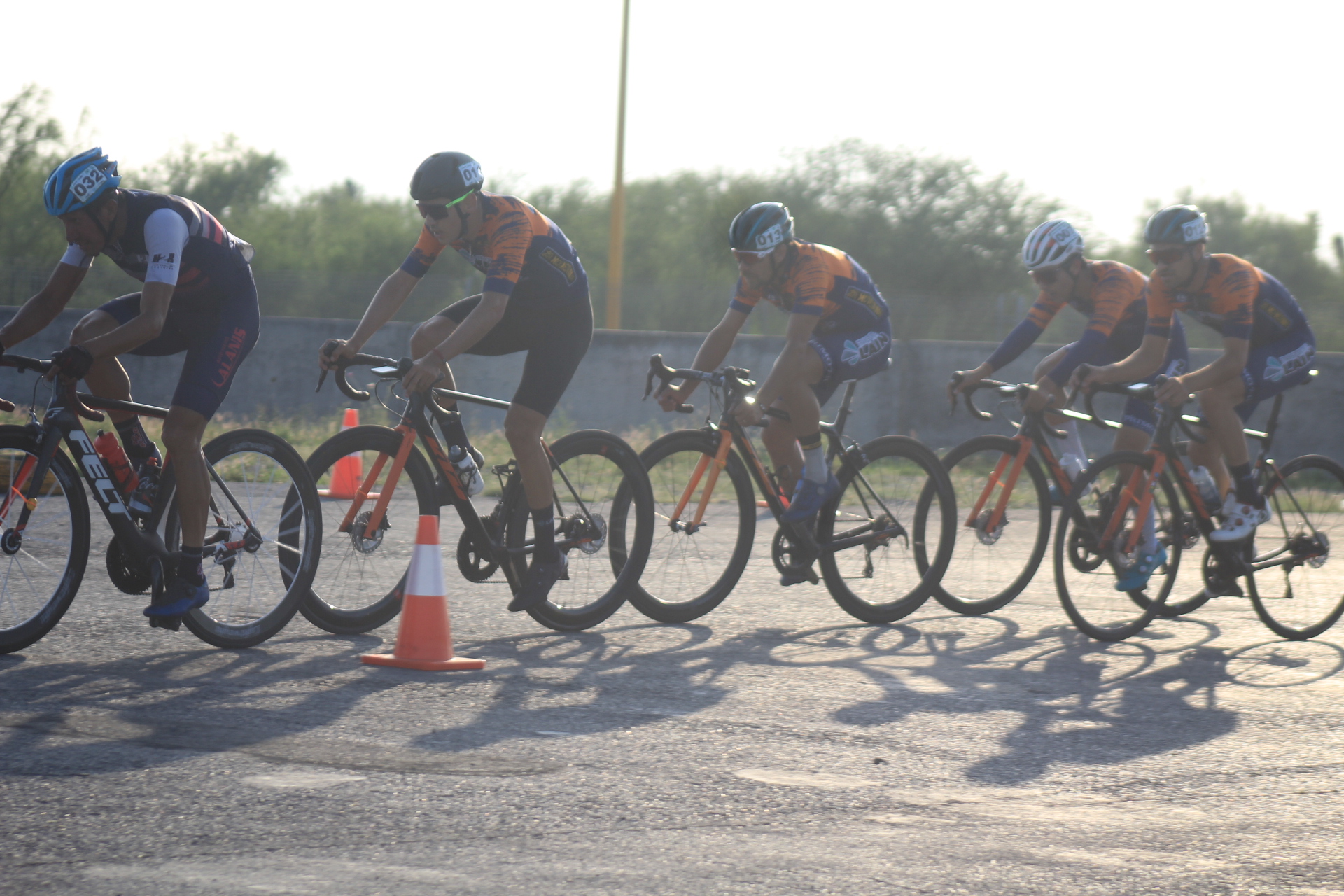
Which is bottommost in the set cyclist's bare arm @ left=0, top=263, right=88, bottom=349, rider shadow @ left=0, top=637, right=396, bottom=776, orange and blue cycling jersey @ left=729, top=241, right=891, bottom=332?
rider shadow @ left=0, top=637, right=396, bottom=776

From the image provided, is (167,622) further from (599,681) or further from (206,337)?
(599,681)

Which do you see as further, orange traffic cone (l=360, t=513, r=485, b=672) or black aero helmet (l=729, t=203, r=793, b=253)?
black aero helmet (l=729, t=203, r=793, b=253)

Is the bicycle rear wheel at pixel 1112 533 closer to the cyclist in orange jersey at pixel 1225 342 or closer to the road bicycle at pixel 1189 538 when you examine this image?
the road bicycle at pixel 1189 538

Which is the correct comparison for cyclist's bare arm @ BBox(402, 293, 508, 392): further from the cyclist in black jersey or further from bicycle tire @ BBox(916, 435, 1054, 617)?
bicycle tire @ BBox(916, 435, 1054, 617)

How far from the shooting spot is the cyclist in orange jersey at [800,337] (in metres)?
6.76

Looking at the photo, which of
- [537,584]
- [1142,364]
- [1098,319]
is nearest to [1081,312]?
[1098,319]

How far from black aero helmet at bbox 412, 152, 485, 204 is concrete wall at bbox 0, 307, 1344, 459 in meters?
9.99

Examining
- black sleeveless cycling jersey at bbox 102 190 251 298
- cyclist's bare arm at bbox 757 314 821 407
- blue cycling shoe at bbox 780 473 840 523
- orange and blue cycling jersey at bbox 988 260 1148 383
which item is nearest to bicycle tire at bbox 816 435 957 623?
blue cycling shoe at bbox 780 473 840 523

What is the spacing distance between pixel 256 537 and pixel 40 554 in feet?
2.72

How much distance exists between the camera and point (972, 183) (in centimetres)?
4803

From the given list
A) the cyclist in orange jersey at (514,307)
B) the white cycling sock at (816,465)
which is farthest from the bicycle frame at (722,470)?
the cyclist in orange jersey at (514,307)

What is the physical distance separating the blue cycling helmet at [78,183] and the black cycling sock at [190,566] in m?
1.36

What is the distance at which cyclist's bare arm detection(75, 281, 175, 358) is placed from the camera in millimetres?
5266

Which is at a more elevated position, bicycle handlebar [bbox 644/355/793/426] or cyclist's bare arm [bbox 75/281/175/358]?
cyclist's bare arm [bbox 75/281/175/358]
